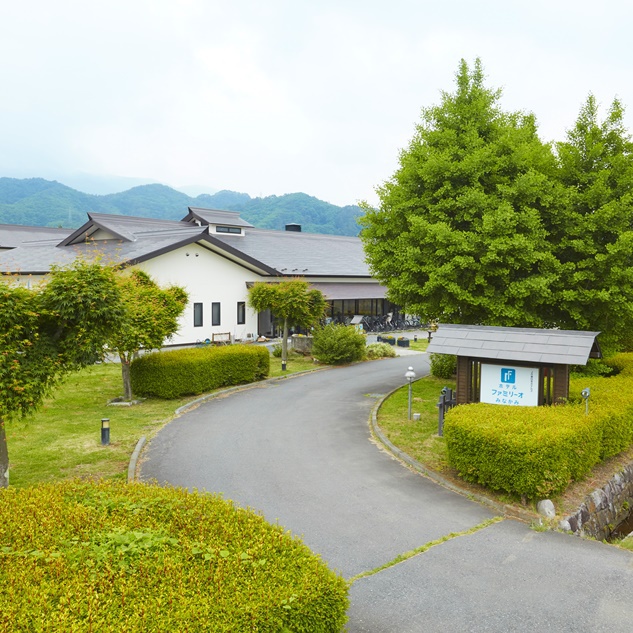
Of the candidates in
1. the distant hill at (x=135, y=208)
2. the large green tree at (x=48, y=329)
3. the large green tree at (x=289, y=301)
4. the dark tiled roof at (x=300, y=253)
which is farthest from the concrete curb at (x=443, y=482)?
the distant hill at (x=135, y=208)

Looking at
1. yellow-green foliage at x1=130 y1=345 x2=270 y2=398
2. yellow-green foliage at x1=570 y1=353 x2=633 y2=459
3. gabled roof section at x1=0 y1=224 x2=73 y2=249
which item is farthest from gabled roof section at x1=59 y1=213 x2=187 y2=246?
yellow-green foliage at x1=570 y1=353 x2=633 y2=459

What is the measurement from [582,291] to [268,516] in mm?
11973

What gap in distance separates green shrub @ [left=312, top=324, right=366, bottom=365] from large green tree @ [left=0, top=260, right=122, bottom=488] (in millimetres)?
15770

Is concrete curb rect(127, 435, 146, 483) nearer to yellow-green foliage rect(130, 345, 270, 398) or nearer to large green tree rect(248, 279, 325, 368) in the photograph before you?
yellow-green foliage rect(130, 345, 270, 398)

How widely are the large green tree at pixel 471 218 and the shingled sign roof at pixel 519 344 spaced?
3.48 meters

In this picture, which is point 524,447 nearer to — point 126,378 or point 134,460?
point 134,460

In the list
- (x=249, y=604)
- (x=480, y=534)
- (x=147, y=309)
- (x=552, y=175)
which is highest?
(x=552, y=175)

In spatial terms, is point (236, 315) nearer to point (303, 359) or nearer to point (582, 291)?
point (303, 359)

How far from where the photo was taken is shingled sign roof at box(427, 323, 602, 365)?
11.3m

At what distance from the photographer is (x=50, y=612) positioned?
403 centimetres

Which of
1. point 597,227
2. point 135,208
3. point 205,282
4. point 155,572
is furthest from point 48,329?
point 135,208

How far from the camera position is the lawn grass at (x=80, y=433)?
10.8m

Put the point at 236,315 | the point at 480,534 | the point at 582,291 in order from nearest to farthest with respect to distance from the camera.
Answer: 1. the point at 480,534
2. the point at 582,291
3. the point at 236,315

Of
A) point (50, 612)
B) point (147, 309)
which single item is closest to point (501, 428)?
point (50, 612)
